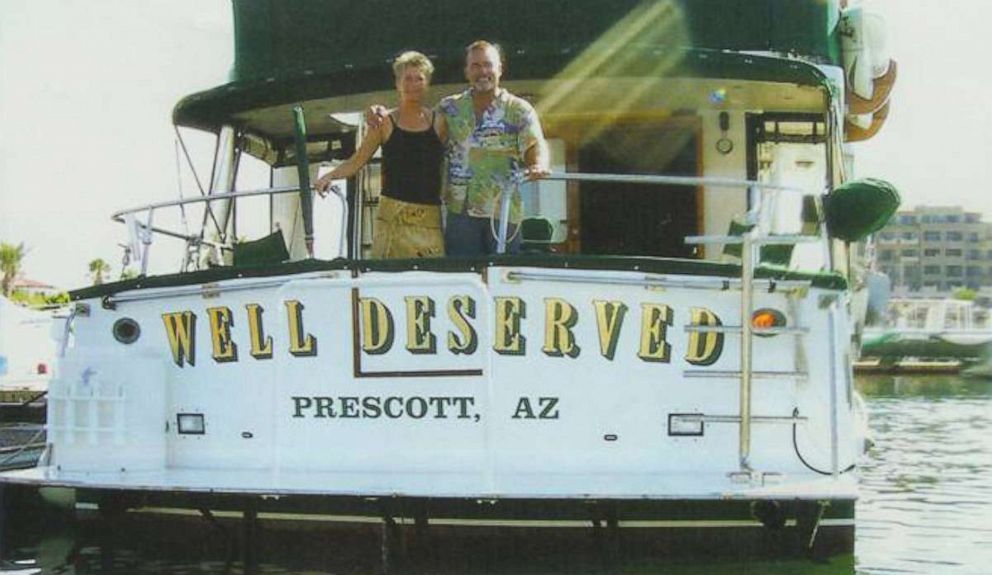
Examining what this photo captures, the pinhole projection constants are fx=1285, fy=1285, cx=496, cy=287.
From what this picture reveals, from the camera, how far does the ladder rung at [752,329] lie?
6359mm

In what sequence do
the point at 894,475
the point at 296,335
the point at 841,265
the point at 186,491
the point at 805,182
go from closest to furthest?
the point at 186,491 < the point at 296,335 < the point at 841,265 < the point at 805,182 < the point at 894,475

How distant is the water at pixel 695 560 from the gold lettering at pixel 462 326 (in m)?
1.13

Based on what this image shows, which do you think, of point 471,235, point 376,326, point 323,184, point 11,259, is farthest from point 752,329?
point 11,259

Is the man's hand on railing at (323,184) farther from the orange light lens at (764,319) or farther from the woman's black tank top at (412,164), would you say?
the orange light lens at (764,319)

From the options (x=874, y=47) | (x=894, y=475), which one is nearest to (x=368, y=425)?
(x=874, y=47)

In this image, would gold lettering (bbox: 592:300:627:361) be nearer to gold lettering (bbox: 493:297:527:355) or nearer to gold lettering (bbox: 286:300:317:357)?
gold lettering (bbox: 493:297:527:355)

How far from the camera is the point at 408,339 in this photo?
21.7 feet

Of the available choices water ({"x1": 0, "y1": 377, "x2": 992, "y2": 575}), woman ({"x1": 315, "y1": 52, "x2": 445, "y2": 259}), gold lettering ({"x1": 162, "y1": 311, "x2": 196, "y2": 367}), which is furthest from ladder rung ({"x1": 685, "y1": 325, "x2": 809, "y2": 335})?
gold lettering ({"x1": 162, "y1": 311, "x2": 196, "y2": 367})

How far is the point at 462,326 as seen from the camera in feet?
21.5

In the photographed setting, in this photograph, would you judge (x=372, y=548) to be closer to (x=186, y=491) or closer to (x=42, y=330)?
(x=186, y=491)

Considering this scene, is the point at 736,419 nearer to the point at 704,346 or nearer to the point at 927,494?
the point at 704,346

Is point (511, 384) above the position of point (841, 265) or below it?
below

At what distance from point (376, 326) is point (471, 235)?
29.9 inches

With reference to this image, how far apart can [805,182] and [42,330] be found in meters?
17.7
